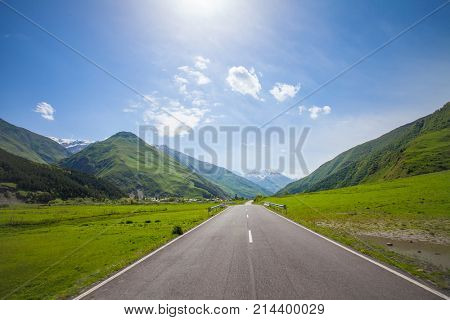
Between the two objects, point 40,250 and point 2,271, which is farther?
point 40,250

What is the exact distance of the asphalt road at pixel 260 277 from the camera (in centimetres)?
652

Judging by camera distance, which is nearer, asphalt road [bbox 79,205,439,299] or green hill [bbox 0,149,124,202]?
asphalt road [bbox 79,205,439,299]

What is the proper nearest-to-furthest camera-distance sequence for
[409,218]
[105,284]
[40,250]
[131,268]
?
1. [105,284]
2. [131,268]
3. [40,250]
4. [409,218]

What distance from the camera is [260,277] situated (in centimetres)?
781

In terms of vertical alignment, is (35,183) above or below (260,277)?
above

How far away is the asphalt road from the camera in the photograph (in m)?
6.52

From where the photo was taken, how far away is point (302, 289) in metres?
6.71

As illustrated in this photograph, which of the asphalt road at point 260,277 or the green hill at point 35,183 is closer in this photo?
the asphalt road at point 260,277

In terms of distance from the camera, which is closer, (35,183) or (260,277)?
(260,277)

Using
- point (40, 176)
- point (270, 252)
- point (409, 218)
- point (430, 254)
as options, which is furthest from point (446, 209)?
point (40, 176)

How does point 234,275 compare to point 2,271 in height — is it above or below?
above
